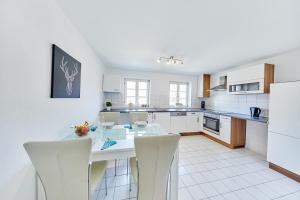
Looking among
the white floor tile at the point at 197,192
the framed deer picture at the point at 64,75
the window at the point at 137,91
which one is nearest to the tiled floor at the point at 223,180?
the white floor tile at the point at 197,192

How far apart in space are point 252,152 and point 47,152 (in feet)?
13.0

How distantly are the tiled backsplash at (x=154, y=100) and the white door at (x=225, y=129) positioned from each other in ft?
5.34

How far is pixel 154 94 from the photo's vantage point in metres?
4.60

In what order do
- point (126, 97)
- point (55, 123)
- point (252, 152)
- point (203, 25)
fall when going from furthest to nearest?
point (126, 97)
point (252, 152)
point (203, 25)
point (55, 123)

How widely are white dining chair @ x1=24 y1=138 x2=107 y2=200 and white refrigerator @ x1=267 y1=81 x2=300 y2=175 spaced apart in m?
2.90

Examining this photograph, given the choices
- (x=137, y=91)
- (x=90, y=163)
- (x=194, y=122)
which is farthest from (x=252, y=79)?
(x=90, y=163)

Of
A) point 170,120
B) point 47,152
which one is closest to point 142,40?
point 47,152

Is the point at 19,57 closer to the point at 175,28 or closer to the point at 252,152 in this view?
the point at 175,28

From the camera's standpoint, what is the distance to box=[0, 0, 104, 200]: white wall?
0.79 m

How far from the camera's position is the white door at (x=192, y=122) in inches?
168

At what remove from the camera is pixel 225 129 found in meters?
3.36

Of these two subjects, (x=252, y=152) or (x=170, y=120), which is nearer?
(x=252, y=152)

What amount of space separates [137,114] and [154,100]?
2.00 m

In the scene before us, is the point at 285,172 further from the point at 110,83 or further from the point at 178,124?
the point at 110,83
